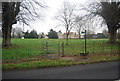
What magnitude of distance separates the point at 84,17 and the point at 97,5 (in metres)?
3.35

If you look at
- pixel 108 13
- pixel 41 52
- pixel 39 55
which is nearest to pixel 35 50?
pixel 41 52

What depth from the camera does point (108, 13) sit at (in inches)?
803

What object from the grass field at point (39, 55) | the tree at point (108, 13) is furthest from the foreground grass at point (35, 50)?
the tree at point (108, 13)

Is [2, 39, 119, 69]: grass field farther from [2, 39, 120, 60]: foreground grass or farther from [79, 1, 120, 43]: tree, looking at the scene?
[79, 1, 120, 43]: tree

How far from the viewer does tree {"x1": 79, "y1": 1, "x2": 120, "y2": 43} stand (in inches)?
782

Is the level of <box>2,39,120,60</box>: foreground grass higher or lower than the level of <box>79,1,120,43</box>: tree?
lower

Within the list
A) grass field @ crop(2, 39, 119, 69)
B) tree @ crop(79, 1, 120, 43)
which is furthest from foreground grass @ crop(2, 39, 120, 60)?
tree @ crop(79, 1, 120, 43)

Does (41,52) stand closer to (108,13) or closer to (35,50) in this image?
(35,50)

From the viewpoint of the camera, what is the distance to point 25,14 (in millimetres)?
22141

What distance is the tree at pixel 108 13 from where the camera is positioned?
19875mm

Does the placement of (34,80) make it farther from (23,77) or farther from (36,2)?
(36,2)

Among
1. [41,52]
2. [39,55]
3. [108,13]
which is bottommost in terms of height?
[39,55]

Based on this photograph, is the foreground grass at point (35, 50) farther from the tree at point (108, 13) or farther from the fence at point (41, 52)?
the tree at point (108, 13)

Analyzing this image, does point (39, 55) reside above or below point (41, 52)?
below
